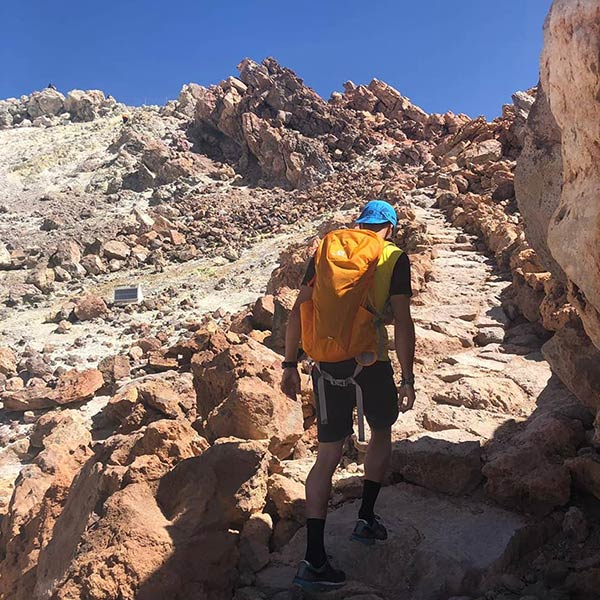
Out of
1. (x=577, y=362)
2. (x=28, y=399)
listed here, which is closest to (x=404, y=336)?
(x=577, y=362)

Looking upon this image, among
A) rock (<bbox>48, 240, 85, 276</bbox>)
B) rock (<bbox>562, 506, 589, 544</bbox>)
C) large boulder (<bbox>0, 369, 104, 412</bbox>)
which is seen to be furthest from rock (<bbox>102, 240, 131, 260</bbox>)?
rock (<bbox>562, 506, 589, 544</bbox>)

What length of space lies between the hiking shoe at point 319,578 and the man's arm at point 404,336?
2.76 feet

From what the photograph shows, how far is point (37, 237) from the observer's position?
815 inches

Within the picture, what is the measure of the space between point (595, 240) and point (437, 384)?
2904mm

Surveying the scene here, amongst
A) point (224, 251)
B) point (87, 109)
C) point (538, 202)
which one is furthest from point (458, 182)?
point (87, 109)

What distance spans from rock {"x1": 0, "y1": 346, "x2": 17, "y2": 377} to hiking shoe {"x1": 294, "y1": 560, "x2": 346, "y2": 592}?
7.82 m

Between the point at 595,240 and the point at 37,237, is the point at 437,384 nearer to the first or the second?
the point at 595,240

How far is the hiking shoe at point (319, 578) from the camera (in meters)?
2.53

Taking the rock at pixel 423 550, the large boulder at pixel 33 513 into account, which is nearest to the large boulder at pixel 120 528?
the large boulder at pixel 33 513

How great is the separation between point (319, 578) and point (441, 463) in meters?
1.14

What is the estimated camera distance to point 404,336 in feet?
9.16

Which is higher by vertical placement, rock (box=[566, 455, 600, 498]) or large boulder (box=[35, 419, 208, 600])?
rock (box=[566, 455, 600, 498])

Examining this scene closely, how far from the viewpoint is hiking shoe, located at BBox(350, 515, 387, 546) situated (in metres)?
2.86

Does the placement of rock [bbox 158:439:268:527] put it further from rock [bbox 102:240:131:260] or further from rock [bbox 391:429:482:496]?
rock [bbox 102:240:131:260]
